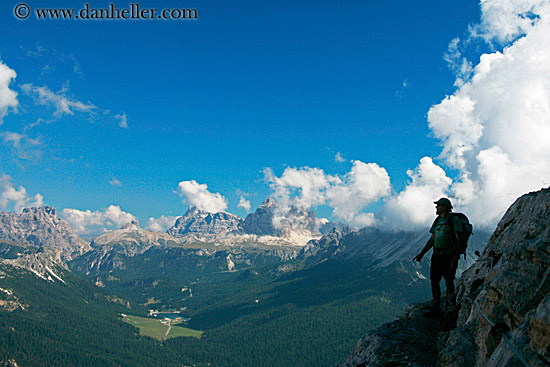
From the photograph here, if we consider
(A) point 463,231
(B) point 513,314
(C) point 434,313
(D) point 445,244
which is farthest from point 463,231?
(B) point 513,314

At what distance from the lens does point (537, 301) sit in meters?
8.48

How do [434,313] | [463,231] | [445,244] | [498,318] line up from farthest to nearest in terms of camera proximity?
[434,313] < [445,244] < [463,231] < [498,318]

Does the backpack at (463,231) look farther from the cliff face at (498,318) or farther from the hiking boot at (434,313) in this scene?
the hiking boot at (434,313)

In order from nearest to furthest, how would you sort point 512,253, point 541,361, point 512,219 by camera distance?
1. point 541,361
2. point 512,253
3. point 512,219

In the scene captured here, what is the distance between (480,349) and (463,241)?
4408 millimetres

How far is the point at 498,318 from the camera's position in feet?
30.0

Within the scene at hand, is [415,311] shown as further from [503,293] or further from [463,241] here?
[503,293]

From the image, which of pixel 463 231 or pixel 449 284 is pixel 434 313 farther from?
pixel 463 231

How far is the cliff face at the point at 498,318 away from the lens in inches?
275

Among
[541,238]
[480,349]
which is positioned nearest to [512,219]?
[541,238]

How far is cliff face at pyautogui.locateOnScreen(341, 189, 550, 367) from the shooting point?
6.99 meters

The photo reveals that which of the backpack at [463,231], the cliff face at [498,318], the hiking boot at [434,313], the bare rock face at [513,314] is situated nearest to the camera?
the bare rock face at [513,314]

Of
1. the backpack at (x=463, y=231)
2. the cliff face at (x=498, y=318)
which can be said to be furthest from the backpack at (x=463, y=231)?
the cliff face at (x=498, y=318)

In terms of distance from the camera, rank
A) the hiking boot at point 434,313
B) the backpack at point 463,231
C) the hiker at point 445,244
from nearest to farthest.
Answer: the backpack at point 463,231, the hiker at point 445,244, the hiking boot at point 434,313
